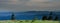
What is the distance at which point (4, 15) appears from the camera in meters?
1.40

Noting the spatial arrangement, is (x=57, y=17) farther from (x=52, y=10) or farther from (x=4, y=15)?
(x=4, y=15)

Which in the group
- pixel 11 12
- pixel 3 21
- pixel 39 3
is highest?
pixel 39 3

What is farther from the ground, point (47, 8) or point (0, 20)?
point (47, 8)

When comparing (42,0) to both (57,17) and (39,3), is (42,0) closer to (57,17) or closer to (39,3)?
(39,3)

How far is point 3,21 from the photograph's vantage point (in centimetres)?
142

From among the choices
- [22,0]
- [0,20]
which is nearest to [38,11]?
[22,0]

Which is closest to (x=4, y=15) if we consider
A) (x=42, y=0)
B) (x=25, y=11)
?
(x=25, y=11)

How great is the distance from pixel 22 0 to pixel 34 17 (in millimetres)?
244

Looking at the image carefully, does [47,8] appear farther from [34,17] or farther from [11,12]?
[11,12]

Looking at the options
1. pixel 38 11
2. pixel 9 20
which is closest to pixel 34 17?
pixel 38 11

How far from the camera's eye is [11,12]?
1428 millimetres

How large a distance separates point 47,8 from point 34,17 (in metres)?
0.19

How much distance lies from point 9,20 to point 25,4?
0.27m

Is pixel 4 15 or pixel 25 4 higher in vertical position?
pixel 25 4
